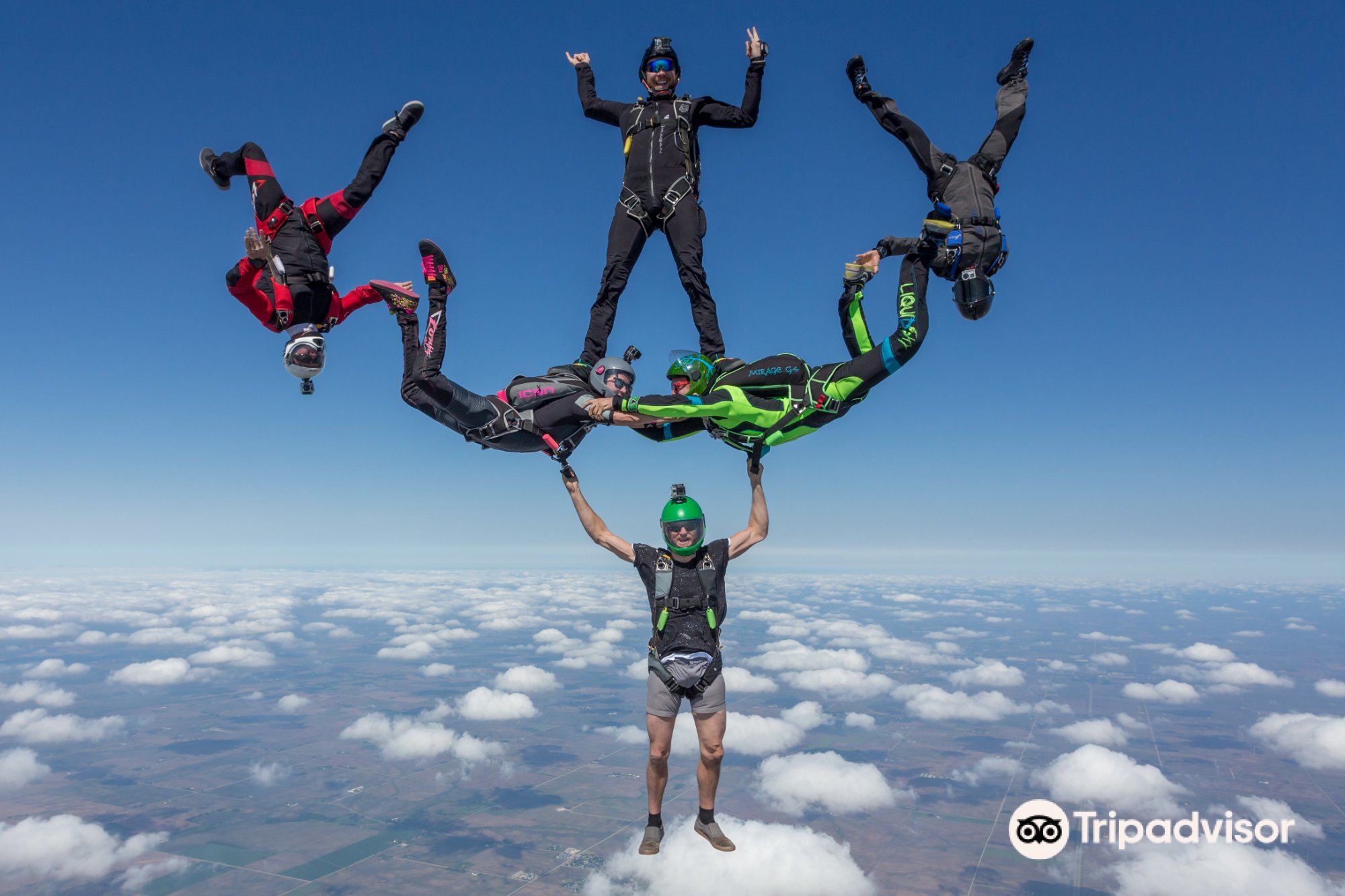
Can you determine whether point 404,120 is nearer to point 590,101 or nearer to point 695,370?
point 590,101

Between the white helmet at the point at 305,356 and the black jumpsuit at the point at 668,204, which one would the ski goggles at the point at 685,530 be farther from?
the white helmet at the point at 305,356

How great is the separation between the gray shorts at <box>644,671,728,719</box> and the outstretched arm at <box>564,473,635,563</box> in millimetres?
1401

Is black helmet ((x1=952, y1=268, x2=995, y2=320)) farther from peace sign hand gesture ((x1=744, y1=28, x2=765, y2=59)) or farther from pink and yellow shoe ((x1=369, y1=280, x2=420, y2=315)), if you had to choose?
pink and yellow shoe ((x1=369, y1=280, x2=420, y2=315))

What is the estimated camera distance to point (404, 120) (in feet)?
24.4

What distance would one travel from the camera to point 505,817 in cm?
17488

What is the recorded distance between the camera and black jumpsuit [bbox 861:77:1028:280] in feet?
23.8

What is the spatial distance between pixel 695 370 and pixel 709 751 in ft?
12.8

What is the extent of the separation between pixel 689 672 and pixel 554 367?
3.58 meters

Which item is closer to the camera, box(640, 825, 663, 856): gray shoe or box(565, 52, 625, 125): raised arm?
box(640, 825, 663, 856): gray shoe

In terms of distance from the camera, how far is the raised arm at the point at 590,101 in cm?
809

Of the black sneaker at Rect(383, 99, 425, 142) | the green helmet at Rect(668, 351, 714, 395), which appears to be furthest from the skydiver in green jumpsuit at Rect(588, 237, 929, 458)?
the black sneaker at Rect(383, 99, 425, 142)

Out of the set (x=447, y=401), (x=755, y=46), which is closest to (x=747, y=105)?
(x=755, y=46)

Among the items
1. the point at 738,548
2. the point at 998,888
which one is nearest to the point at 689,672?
the point at 738,548

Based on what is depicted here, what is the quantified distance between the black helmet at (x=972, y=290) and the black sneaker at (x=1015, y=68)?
2.37 meters
